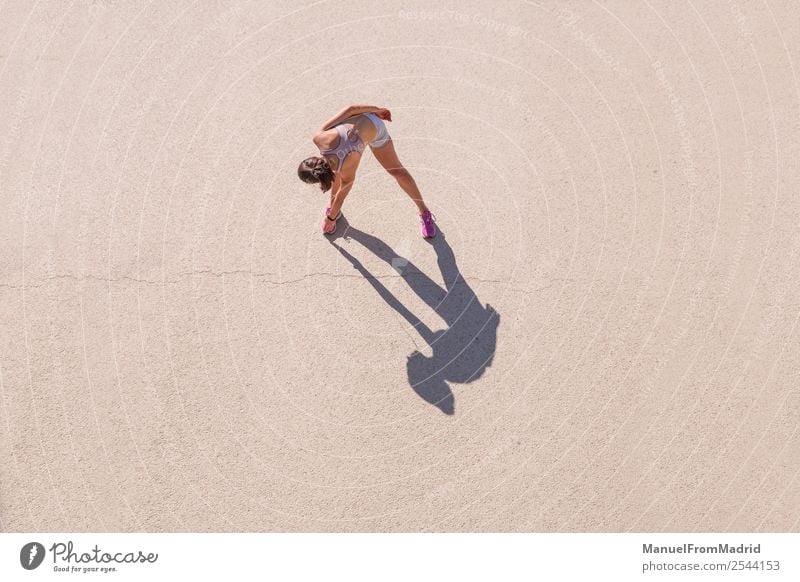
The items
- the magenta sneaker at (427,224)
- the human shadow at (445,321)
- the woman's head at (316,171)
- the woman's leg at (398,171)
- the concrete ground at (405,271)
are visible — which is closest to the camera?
the woman's head at (316,171)

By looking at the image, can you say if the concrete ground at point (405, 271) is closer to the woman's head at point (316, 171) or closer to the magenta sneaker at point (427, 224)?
the magenta sneaker at point (427, 224)

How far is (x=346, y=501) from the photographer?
21.2 ft

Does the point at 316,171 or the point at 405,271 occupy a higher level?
the point at 316,171

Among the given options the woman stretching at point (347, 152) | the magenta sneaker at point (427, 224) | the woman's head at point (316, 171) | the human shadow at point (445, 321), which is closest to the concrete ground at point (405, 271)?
the human shadow at point (445, 321)

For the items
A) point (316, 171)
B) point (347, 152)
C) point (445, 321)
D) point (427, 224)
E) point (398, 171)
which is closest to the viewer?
point (316, 171)

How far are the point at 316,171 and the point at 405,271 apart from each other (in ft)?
4.76

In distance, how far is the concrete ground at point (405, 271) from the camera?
651 cm

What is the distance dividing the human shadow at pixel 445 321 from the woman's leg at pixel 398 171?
15.3 inches

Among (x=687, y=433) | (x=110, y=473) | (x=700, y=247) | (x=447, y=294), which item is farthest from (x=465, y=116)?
(x=110, y=473)

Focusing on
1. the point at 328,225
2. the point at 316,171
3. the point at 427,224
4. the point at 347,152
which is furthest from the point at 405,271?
the point at 316,171

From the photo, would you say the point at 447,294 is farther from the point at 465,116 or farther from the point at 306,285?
the point at 465,116

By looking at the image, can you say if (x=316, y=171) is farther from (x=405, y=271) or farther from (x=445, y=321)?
(x=445, y=321)

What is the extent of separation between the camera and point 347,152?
6230 mm
